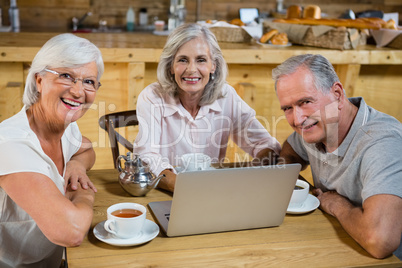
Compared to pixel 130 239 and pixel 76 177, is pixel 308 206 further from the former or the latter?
pixel 76 177

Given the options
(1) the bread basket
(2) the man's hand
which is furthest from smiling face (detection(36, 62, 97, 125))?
(1) the bread basket

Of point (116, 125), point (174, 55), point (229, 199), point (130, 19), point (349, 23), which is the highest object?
point (349, 23)

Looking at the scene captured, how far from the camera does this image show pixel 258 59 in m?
2.82

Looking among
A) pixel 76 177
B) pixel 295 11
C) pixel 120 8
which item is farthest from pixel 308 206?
pixel 120 8

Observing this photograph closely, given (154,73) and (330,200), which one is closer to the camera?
(330,200)

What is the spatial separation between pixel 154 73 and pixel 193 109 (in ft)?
2.62

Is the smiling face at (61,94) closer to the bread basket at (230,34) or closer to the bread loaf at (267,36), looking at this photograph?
the bread basket at (230,34)

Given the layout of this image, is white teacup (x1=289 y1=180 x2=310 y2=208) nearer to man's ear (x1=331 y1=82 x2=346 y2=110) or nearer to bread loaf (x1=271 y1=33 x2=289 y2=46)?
man's ear (x1=331 y1=82 x2=346 y2=110)

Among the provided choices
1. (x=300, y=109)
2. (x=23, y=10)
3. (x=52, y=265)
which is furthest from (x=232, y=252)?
(x=23, y=10)

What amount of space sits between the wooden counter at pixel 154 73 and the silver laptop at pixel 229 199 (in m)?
1.49

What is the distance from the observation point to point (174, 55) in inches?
79.3

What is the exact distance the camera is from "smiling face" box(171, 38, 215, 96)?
6.50 feet

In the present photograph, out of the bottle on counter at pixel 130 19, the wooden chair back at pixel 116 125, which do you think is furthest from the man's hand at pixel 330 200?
the bottle on counter at pixel 130 19

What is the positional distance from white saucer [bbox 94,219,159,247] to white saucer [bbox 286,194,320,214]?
423 mm
